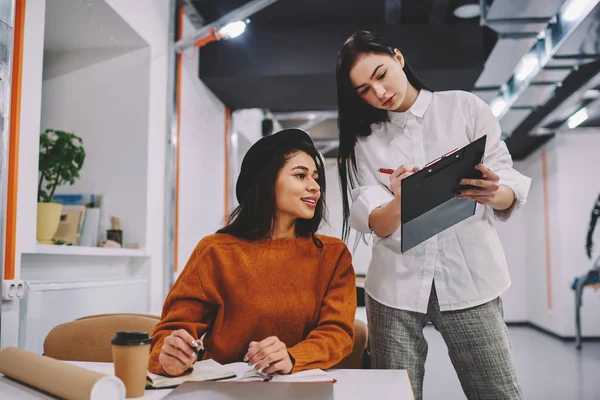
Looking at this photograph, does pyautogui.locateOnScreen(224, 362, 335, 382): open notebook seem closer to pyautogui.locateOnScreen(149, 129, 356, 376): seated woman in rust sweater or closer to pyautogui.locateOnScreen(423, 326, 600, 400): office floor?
pyautogui.locateOnScreen(149, 129, 356, 376): seated woman in rust sweater

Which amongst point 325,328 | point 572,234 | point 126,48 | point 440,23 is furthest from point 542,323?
point 325,328

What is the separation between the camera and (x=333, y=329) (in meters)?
1.25

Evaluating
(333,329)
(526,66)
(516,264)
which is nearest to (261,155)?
(333,329)

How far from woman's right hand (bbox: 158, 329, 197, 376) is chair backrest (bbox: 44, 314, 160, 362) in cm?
56

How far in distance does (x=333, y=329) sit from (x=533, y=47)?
11.9 ft

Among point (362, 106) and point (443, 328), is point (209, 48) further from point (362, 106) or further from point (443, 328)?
point (443, 328)

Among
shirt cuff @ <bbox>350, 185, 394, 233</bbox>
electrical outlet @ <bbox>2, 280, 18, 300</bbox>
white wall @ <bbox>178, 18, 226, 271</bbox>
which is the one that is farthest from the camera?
white wall @ <bbox>178, 18, 226, 271</bbox>

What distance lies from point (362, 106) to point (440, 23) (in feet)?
9.73

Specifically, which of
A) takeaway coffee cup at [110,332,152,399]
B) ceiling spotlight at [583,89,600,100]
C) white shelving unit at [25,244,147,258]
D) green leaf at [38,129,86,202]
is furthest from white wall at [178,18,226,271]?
ceiling spotlight at [583,89,600,100]

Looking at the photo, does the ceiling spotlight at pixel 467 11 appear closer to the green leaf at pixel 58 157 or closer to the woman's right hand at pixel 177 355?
the green leaf at pixel 58 157

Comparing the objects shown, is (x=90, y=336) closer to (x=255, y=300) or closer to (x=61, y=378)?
(x=255, y=300)

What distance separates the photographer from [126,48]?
329 centimetres

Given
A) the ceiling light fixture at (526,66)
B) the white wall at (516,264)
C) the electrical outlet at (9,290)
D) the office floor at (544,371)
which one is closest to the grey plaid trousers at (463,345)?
the electrical outlet at (9,290)

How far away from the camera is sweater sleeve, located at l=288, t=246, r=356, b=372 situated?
3.70ft
